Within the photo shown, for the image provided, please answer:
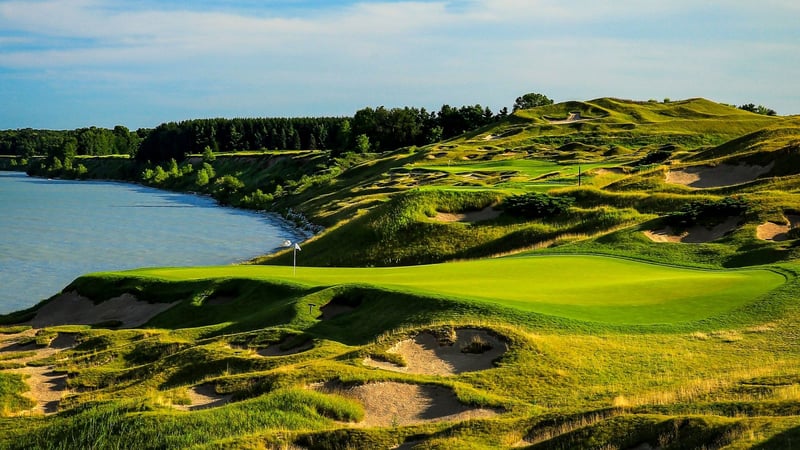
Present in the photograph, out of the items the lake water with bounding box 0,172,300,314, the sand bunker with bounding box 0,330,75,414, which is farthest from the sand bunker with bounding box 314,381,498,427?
the lake water with bounding box 0,172,300,314

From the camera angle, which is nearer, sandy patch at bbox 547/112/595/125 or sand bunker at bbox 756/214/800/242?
sand bunker at bbox 756/214/800/242

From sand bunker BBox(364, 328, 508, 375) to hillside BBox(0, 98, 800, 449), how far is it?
6cm

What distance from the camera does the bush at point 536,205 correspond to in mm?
48625

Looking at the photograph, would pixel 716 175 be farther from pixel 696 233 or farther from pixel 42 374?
pixel 42 374

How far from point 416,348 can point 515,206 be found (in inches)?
1138

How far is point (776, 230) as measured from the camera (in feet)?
127

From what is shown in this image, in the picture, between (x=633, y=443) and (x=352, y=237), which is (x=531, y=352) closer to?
(x=633, y=443)

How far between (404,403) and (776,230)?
91.9 ft

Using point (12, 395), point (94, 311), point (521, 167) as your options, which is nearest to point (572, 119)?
point (521, 167)

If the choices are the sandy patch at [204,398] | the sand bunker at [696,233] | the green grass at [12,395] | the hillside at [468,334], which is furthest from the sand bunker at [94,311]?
the sand bunker at [696,233]

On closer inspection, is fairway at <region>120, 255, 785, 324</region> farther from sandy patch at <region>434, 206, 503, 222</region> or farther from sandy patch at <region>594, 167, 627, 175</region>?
sandy patch at <region>594, 167, 627, 175</region>

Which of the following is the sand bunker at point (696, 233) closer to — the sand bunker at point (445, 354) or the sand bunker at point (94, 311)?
the sand bunker at point (445, 354)

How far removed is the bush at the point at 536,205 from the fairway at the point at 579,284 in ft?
40.3

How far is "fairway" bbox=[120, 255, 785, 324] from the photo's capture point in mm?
24172
